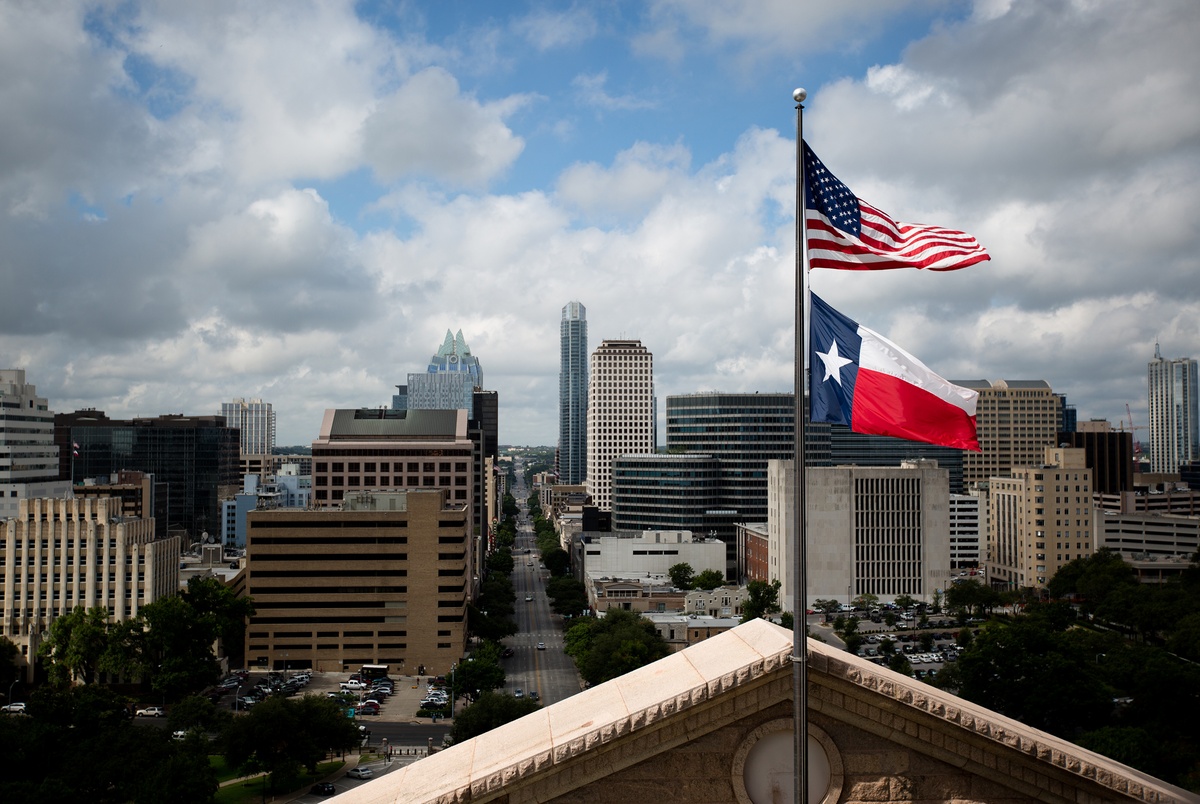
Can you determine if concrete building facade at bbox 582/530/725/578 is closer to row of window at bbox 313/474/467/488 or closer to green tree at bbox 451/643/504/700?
row of window at bbox 313/474/467/488

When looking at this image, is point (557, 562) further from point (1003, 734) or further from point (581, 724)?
point (1003, 734)

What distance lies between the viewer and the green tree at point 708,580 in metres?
102

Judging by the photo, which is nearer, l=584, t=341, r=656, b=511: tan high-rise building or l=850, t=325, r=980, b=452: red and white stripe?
l=850, t=325, r=980, b=452: red and white stripe

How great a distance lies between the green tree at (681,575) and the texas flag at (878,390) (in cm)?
9364

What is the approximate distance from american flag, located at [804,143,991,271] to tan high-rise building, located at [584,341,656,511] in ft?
566

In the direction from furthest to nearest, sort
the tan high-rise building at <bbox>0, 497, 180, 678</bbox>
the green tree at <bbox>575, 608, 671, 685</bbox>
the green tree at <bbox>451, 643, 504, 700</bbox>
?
1. the tan high-rise building at <bbox>0, 497, 180, 678</bbox>
2. the green tree at <bbox>451, 643, 504, 700</bbox>
3. the green tree at <bbox>575, 608, 671, 685</bbox>

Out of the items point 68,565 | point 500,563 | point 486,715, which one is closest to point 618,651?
point 486,715

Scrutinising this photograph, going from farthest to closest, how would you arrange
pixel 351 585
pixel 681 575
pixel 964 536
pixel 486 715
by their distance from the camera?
1. pixel 964 536
2. pixel 681 575
3. pixel 351 585
4. pixel 486 715

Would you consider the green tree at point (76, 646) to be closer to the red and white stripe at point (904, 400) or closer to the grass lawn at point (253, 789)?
the grass lawn at point (253, 789)

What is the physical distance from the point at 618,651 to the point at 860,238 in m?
54.6

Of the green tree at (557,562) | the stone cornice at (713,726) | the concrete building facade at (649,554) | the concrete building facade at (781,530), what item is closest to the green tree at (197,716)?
the stone cornice at (713,726)

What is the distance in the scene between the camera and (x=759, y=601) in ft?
289

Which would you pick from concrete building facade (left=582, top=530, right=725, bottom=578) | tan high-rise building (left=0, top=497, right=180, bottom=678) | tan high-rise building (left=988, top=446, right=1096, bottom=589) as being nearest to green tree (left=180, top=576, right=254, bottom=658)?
tan high-rise building (left=0, top=497, right=180, bottom=678)

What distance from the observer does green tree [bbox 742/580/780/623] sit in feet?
285
